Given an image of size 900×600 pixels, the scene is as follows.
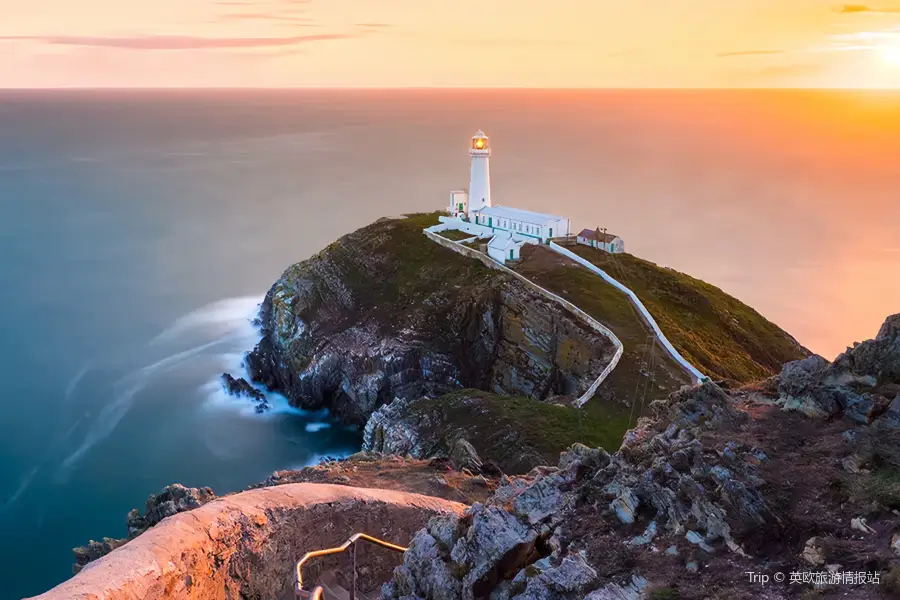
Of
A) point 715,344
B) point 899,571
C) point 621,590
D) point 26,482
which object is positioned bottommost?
point 26,482

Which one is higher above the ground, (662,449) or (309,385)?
(662,449)

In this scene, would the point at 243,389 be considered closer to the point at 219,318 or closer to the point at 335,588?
the point at 219,318

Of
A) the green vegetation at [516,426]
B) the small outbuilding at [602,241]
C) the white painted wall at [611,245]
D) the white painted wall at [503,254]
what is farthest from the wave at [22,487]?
the white painted wall at [611,245]

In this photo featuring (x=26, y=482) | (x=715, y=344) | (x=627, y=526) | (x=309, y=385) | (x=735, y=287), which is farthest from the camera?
(x=735, y=287)

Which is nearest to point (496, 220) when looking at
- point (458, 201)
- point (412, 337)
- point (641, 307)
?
point (458, 201)

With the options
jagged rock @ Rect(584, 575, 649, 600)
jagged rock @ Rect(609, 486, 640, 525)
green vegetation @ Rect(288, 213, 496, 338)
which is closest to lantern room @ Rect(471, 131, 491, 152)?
green vegetation @ Rect(288, 213, 496, 338)

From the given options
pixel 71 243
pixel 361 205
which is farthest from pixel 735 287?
pixel 71 243

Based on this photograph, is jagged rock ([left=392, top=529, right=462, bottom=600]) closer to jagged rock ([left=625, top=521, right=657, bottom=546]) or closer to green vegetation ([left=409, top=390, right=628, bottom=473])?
jagged rock ([left=625, top=521, right=657, bottom=546])

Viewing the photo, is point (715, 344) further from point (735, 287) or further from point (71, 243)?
point (71, 243)

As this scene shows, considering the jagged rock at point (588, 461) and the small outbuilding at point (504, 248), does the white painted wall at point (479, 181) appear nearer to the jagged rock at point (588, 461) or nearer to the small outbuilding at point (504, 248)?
the small outbuilding at point (504, 248)
